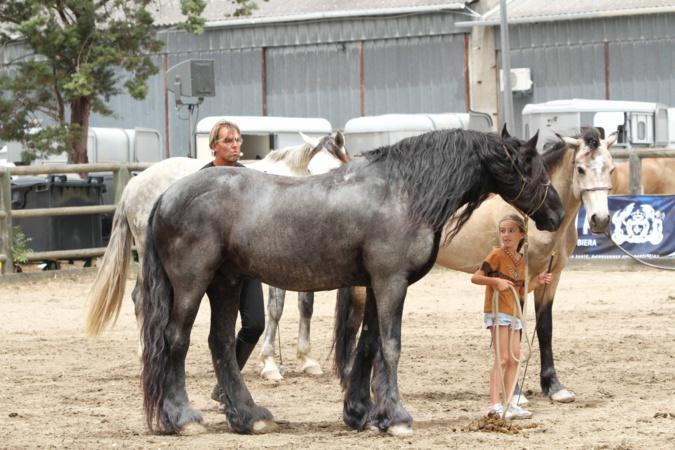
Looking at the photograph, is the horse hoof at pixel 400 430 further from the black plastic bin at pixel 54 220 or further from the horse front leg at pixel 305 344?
the black plastic bin at pixel 54 220

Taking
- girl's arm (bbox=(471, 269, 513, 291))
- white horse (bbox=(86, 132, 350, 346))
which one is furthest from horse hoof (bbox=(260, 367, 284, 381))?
girl's arm (bbox=(471, 269, 513, 291))

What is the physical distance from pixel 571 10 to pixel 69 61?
41.0 ft

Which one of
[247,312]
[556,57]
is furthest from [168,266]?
[556,57]

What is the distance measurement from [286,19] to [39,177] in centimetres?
1551

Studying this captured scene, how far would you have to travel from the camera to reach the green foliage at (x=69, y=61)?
2225 centimetres

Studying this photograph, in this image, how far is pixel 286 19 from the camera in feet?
107

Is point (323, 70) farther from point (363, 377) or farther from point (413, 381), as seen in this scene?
point (363, 377)

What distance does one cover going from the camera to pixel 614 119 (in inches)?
902

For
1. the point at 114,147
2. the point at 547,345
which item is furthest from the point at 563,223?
the point at 114,147

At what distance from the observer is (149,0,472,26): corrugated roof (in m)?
31.5

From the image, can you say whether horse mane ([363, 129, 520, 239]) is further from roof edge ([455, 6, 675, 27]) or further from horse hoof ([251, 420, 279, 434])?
roof edge ([455, 6, 675, 27])

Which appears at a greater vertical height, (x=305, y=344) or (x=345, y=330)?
(x=345, y=330)

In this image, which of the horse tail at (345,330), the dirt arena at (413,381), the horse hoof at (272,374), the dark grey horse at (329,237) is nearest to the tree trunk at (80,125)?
the dirt arena at (413,381)

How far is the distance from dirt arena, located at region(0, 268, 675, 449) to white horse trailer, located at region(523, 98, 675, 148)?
8.70 m
